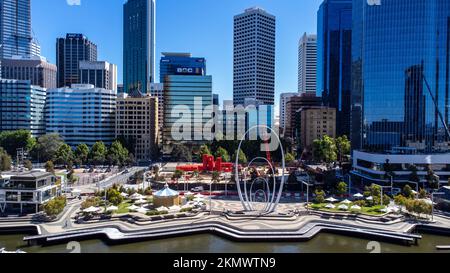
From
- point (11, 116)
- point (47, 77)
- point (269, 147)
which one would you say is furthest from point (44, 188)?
point (47, 77)

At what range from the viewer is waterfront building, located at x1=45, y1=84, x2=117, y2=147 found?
91938mm

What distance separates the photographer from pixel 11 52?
176 meters

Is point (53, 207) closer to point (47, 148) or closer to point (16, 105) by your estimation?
point (47, 148)

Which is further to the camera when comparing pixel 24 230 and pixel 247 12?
pixel 247 12

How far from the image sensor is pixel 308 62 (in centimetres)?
18138

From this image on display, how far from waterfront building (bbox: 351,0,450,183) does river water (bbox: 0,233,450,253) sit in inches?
1243

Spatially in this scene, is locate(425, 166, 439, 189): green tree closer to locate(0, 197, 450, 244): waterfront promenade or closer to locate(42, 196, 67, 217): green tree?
locate(0, 197, 450, 244): waterfront promenade

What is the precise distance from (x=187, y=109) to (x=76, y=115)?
30.5 metres

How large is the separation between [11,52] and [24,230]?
594ft

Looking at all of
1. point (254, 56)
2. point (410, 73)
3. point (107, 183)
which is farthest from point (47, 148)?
point (254, 56)

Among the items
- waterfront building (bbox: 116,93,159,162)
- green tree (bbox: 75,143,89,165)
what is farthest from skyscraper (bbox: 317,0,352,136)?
green tree (bbox: 75,143,89,165)

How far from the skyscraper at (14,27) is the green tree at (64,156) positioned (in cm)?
13055

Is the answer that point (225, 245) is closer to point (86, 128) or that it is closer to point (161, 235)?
point (161, 235)

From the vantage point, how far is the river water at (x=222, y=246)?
2633 centimetres
